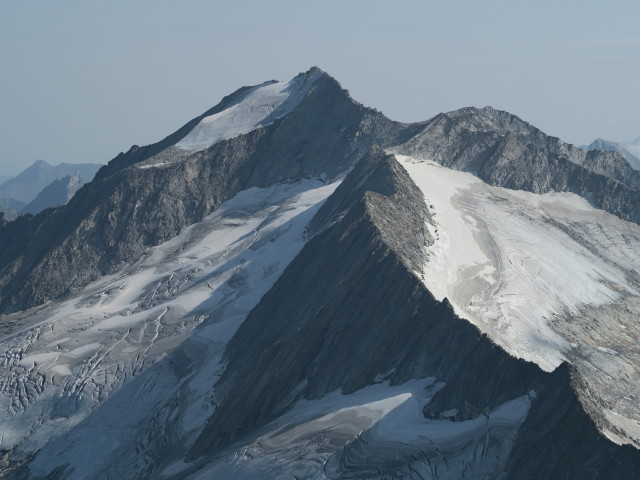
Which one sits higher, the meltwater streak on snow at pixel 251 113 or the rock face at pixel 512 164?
the meltwater streak on snow at pixel 251 113

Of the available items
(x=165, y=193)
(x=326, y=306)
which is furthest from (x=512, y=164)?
(x=326, y=306)

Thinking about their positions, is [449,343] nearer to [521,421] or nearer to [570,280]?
[521,421]

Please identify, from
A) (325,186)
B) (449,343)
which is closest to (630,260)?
(325,186)

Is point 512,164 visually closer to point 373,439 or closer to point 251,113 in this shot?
point 251,113

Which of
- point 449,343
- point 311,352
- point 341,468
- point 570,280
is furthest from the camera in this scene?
point 570,280

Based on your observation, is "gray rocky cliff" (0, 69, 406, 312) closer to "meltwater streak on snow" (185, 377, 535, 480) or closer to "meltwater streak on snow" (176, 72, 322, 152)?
"meltwater streak on snow" (176, 72, 322, 152)

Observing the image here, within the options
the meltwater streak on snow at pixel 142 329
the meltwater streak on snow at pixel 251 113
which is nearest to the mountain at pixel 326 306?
the meltwater streak on snow at pixel 142 329

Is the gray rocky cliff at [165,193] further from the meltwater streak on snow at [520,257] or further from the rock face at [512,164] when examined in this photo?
the meltwater streak on snow at [520,257]
